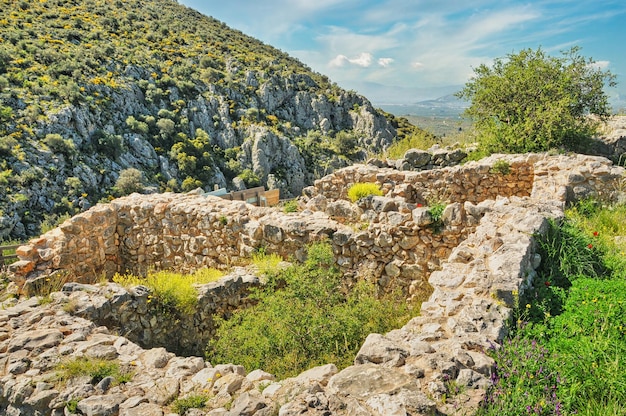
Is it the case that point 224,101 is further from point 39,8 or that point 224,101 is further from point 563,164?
point 563,164

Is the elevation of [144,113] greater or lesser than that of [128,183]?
greater

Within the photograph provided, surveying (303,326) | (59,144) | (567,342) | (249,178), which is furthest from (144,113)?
(567,342)

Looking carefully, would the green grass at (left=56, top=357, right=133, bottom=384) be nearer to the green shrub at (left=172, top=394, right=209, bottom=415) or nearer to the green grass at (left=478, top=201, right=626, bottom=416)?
the green shrub at (left=172, top=394, right=209, bottom=415)

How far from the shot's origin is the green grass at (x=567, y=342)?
2457mm

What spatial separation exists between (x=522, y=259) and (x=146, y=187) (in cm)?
3623

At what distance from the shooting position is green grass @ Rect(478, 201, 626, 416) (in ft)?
8.06

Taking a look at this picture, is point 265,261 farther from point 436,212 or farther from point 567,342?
point 567,342

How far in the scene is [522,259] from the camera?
393 cm

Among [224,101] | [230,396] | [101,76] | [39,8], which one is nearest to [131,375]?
[230,396]

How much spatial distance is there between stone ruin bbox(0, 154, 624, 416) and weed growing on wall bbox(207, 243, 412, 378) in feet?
2.47

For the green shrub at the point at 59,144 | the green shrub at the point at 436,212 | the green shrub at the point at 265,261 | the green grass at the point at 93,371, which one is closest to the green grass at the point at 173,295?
the green shrub at the point at 265,261

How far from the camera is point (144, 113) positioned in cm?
4381

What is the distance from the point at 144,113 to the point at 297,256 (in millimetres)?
43720

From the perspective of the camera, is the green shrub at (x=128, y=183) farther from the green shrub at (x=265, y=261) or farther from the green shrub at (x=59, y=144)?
the green shrub at (x=265, y=261)
